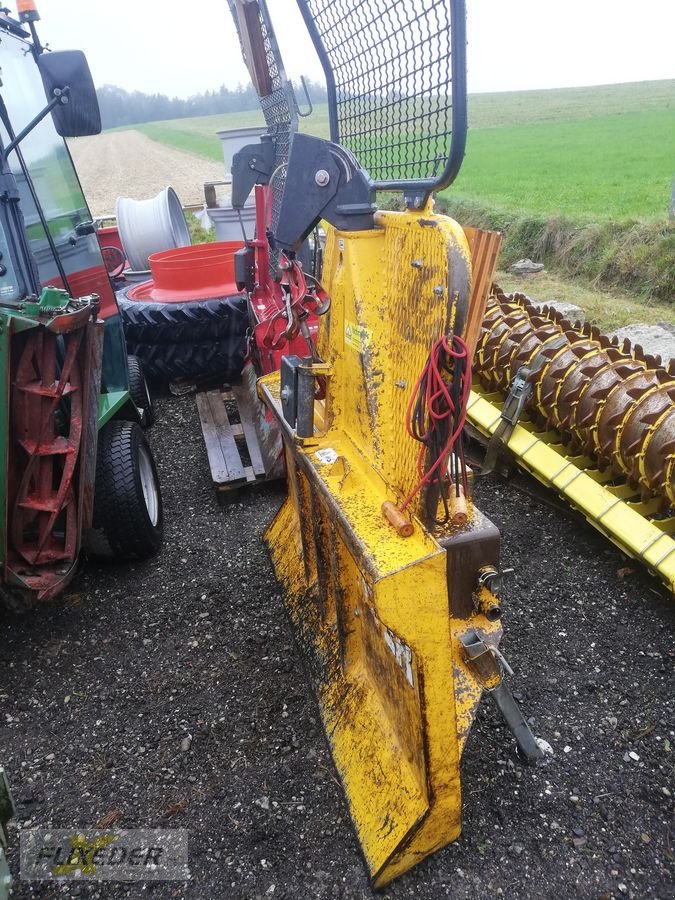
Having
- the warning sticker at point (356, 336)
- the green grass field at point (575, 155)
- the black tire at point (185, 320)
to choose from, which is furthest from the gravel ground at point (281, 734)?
the green grass field at point (575, 155)

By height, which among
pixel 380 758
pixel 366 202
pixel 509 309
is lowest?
pixel 380 758

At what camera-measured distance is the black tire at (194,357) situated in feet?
16.7

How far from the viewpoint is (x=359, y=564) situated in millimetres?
1769

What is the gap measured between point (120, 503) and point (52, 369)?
805 mm

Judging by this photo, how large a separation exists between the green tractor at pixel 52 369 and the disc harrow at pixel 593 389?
7.46 ft

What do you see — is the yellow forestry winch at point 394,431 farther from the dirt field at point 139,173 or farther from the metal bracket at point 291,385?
the dirt field at point 139,173

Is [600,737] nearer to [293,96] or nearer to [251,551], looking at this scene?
[251,551]

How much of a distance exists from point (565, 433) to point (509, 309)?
3.86 ft

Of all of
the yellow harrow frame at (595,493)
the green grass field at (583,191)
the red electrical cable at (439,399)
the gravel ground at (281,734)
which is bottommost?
the gravel ground at (281,734)

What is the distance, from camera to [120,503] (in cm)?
317

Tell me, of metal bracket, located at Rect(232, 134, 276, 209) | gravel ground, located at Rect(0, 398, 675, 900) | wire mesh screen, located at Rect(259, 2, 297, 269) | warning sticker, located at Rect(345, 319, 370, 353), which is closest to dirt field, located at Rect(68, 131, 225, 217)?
metal bracket, located at Rect(232, 134, 276, 209)

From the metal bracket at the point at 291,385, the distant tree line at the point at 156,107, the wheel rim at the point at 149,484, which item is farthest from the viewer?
the distant tree line at the point at 156,107

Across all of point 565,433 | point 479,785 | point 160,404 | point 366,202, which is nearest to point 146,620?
point 479,785

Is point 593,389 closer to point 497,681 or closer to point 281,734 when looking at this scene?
point 497,681
